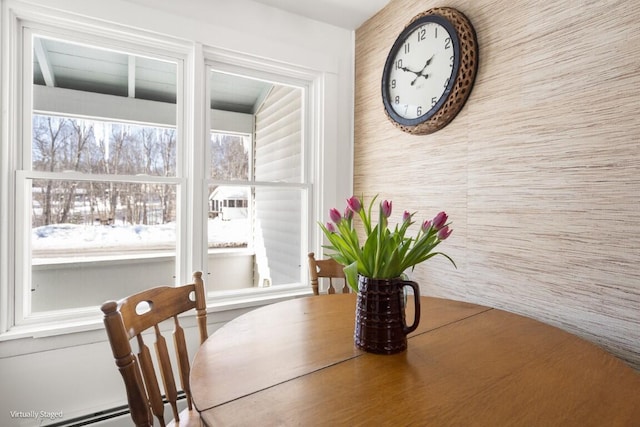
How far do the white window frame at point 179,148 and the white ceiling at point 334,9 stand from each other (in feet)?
1.13

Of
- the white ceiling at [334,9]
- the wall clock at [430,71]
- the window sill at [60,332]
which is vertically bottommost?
the window sill at [60,332]

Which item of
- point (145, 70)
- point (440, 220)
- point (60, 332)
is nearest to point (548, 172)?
point (440, 220)

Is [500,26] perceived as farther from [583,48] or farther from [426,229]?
[426,229]

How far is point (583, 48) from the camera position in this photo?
1175 millimetres

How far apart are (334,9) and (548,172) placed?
1668 millimetres

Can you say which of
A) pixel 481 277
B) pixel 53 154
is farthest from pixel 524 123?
pixel 53 154

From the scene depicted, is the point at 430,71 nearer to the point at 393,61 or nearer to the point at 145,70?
the point at 393,61

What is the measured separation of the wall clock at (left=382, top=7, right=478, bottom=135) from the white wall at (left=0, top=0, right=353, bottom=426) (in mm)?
485

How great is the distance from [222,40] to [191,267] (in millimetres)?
1372

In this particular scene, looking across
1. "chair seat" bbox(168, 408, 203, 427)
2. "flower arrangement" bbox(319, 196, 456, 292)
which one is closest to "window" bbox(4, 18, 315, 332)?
"chair seat" bbox(168, 408, 203, 427)

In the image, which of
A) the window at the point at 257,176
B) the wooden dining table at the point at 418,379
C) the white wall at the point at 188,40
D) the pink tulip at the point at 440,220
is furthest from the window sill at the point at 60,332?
the pink tulip at the point at 440,220

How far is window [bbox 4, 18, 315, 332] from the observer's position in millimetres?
1665

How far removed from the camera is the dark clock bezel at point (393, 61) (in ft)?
5.20

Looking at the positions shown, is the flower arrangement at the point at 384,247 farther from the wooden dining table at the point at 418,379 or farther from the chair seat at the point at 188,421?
the chair seat at the point at 188,421
